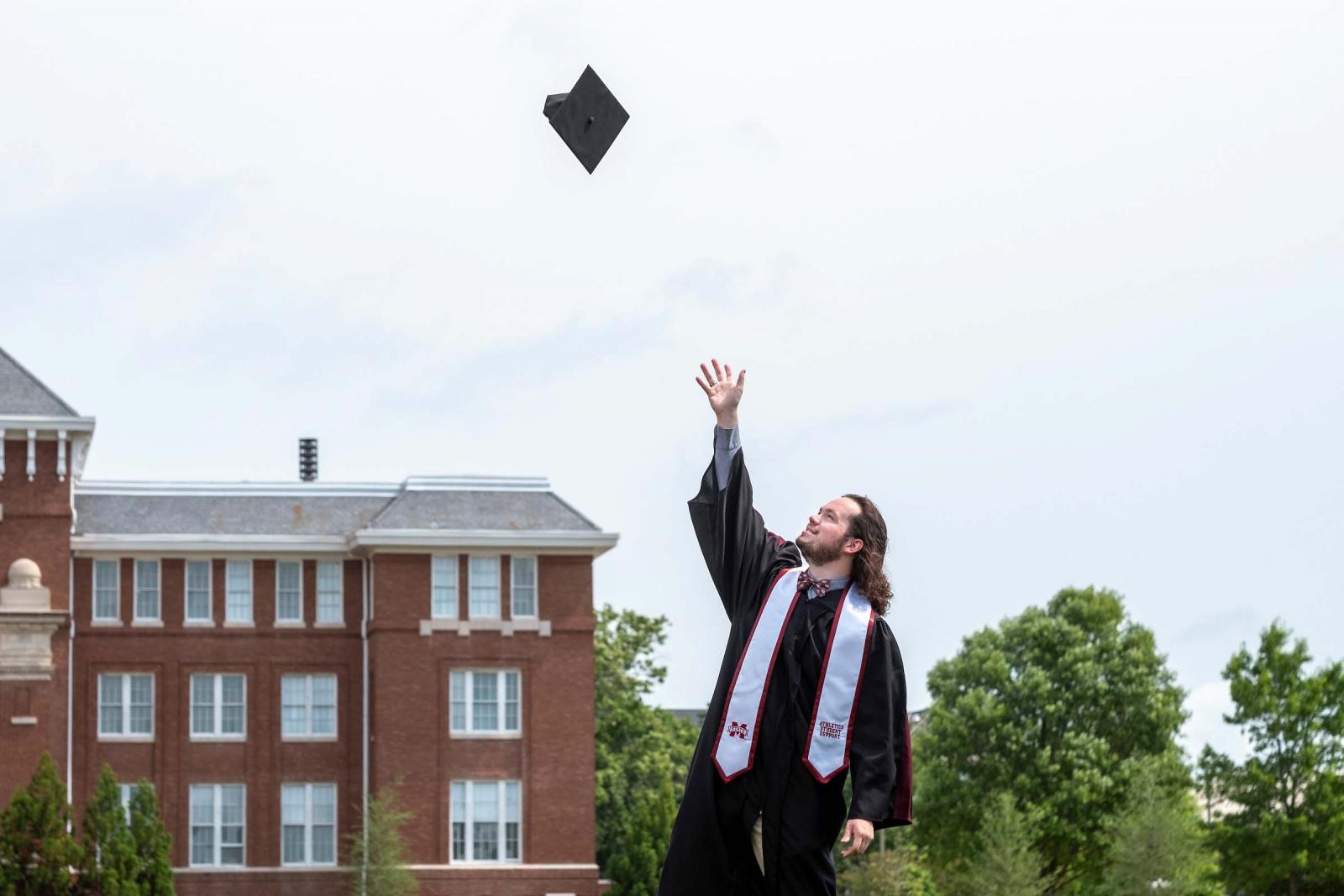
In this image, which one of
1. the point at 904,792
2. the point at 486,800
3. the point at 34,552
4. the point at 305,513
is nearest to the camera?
the point at 904,792

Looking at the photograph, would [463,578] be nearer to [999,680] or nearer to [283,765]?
[283,765]

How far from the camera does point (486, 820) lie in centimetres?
4941

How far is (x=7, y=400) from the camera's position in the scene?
46625 mm

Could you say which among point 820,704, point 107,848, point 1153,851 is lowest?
point 1153,851

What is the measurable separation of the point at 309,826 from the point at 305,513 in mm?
7317

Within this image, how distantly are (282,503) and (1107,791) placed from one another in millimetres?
20317

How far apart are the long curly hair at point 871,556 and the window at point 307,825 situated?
45120 mm

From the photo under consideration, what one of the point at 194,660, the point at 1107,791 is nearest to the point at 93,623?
the point at 194,660

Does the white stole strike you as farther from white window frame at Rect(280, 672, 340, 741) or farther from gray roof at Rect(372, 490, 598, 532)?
white window frame at Rect(280, 672, 340, 741)

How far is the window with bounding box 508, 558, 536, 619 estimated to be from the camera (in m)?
50.5

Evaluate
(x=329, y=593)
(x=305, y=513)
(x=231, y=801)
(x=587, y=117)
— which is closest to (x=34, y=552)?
(x=305, y=513)

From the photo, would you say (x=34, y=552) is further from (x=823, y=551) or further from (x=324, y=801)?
(x=823, y=551)

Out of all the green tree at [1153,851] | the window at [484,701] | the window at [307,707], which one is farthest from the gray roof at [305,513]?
the green tree at [1153,851]

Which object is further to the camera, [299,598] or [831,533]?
[299,598]
